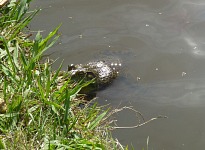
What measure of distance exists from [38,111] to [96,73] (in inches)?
59.9

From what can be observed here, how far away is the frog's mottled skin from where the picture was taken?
16.3ft

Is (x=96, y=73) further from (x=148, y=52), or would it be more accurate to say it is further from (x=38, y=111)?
(x=38, y=111)

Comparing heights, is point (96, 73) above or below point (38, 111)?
below

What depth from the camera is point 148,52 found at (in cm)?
554

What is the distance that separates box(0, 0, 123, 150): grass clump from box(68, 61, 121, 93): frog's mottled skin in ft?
2.37

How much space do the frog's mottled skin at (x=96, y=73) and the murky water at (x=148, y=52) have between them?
0.29ft

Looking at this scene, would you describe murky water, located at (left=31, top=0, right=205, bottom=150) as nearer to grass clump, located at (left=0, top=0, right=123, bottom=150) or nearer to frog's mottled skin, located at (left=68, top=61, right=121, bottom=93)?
frog's mottled skin, located at (left=68, top=61, right=121, bottom=93)

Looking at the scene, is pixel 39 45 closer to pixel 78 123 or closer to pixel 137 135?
pixel 78 123

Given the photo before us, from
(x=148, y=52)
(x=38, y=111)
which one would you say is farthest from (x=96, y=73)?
(x=38, y=111)

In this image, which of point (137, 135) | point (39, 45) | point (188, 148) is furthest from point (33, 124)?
point (188, 148)

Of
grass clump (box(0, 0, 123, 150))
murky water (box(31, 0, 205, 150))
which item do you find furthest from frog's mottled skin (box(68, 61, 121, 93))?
grass clump (box(0, 0, 123, 150))

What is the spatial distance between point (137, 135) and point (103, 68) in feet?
3.07

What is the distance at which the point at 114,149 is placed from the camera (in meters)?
3.50

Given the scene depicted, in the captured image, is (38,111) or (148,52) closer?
(38,111)
